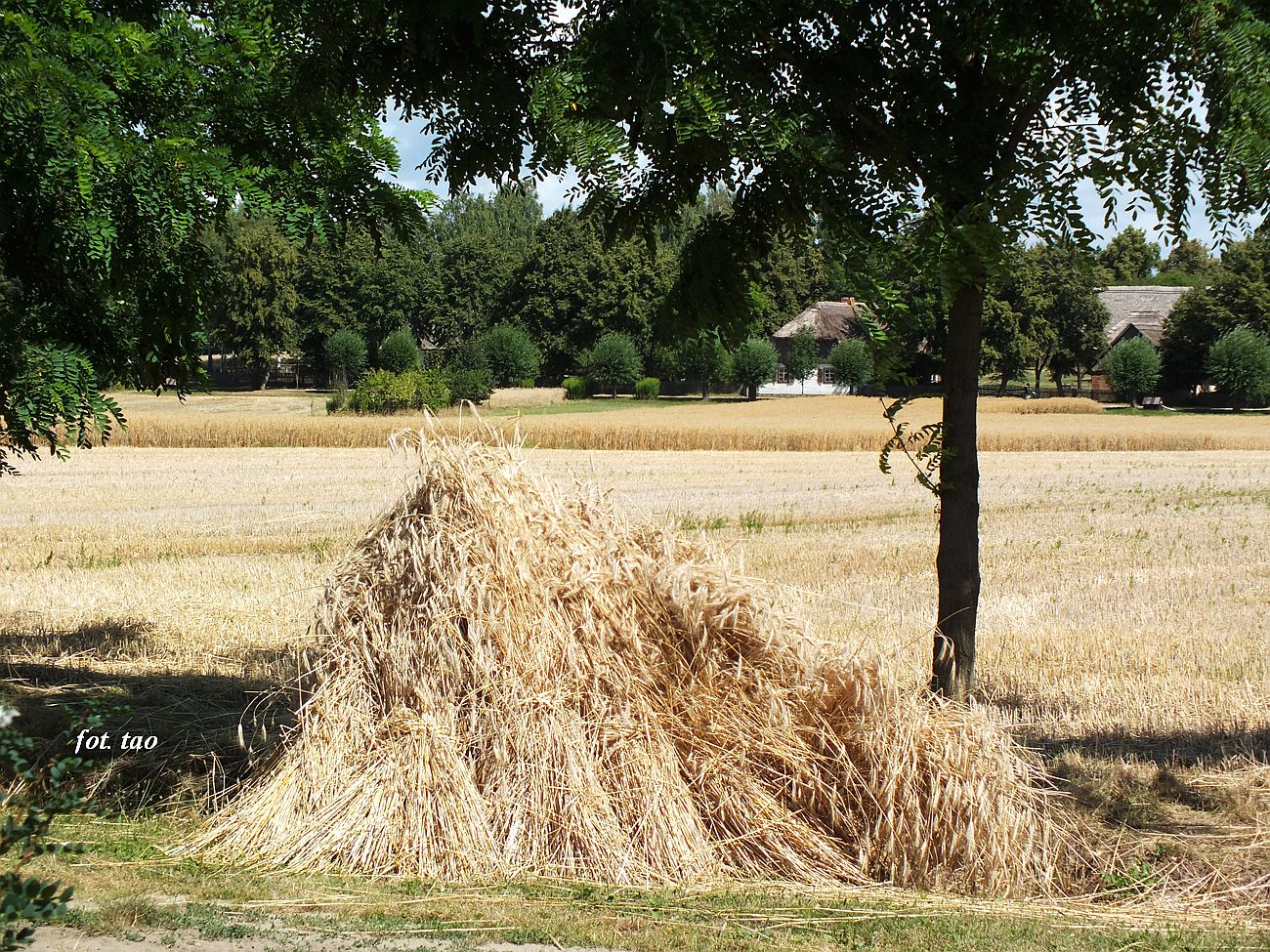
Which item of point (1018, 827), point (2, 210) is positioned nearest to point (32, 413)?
point (2, 210)

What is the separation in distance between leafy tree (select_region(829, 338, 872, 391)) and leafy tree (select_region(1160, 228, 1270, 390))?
18.9 m

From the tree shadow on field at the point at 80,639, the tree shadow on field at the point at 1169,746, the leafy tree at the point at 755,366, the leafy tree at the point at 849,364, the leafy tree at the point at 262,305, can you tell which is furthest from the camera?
the leafy tree at the point at 262,305

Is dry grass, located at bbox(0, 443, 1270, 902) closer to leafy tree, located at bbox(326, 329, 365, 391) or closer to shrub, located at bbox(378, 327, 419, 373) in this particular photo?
shrub, located at bbox(378, 327, 419, 373)

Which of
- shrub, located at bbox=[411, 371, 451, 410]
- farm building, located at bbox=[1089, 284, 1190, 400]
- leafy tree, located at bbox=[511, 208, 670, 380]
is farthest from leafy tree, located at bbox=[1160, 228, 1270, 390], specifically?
shrub, located at bbox=[411, 371, 451, 410]

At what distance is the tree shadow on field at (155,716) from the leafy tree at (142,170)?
1.89 metres

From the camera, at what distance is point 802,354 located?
270ft

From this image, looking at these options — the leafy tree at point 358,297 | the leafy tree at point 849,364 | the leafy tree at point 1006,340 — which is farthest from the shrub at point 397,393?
the leafy tree at point 1006,340

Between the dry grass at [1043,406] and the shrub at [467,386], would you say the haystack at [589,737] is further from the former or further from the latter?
the dry grass at [1043,406]

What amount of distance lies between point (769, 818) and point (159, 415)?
47.2 metres

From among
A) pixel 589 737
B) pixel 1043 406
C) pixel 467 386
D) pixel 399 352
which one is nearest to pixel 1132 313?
pixel 1043 406

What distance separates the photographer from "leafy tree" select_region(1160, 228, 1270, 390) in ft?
209

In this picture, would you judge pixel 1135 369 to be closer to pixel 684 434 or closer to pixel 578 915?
pixel 684 434

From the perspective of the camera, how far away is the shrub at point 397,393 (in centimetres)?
5631

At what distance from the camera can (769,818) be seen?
232 inches
